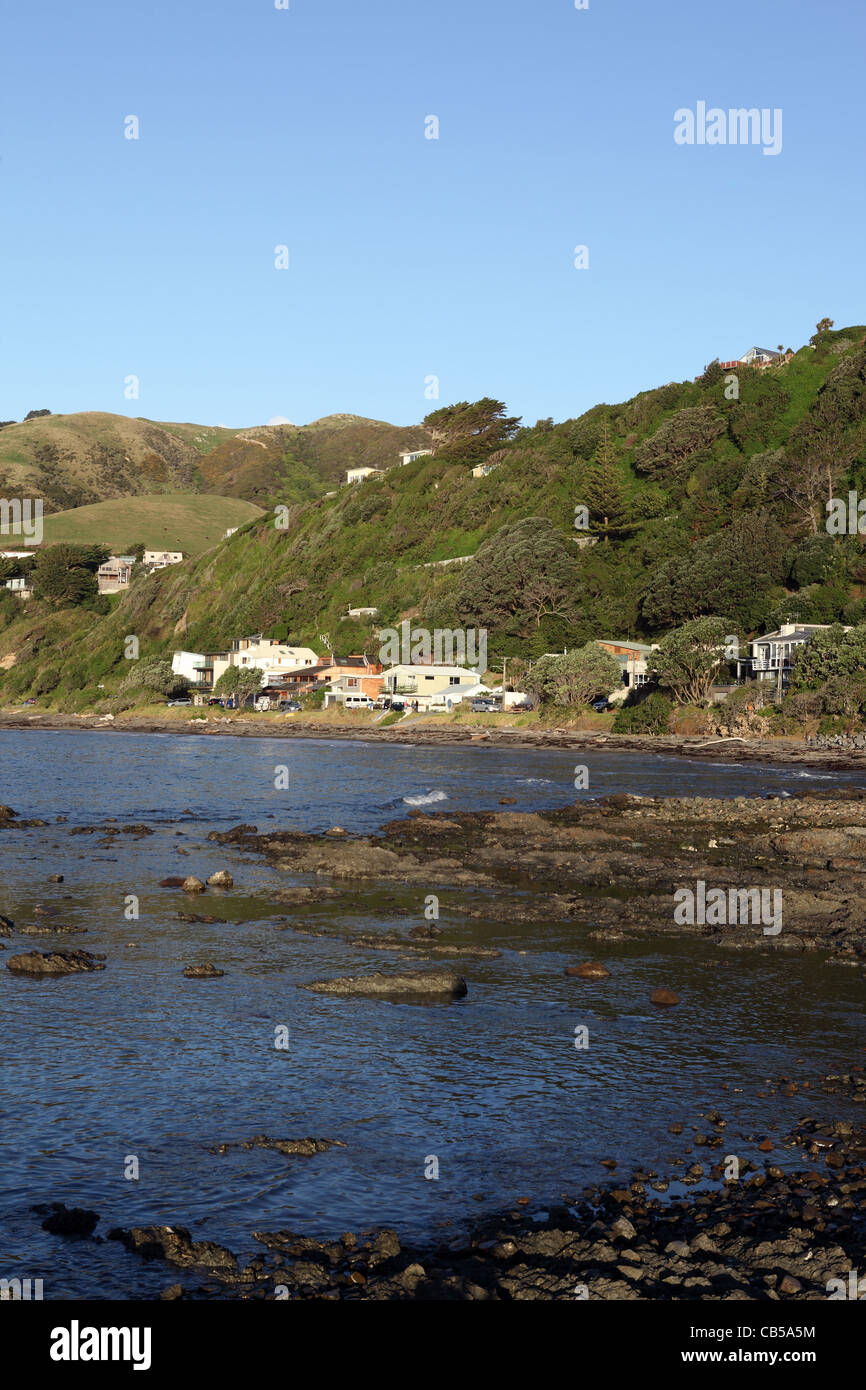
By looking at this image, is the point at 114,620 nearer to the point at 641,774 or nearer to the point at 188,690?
the point at 188,690

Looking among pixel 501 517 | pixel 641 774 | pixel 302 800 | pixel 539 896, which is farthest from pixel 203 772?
pixel 501 517

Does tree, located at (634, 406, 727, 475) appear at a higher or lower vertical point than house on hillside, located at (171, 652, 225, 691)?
higher

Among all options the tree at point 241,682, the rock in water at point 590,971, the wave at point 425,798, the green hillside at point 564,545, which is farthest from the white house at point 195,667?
the rock in water at point 590,971

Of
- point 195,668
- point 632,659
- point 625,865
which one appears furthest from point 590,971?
point 195,668

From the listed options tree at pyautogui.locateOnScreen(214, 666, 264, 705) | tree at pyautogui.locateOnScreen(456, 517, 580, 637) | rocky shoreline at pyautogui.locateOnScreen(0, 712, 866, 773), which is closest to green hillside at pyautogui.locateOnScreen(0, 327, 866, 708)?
tree at pyautogui.locateOnScreen(456, 517, 580, 637)

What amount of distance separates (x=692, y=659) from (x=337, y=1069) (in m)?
81.0

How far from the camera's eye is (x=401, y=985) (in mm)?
20016

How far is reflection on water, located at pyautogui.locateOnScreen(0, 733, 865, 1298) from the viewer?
1195 cm

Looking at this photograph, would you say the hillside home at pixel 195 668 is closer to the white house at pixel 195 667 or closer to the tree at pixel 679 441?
the white house at pixel 195 667

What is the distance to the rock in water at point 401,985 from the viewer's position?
1981 cm

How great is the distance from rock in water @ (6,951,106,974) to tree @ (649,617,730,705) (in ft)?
253

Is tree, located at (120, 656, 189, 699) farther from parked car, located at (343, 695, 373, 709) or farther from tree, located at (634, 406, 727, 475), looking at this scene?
tree, located at (634, 406, 727, 475)

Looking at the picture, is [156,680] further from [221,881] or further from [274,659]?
[221,881]

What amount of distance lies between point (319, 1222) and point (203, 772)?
2299 inches
